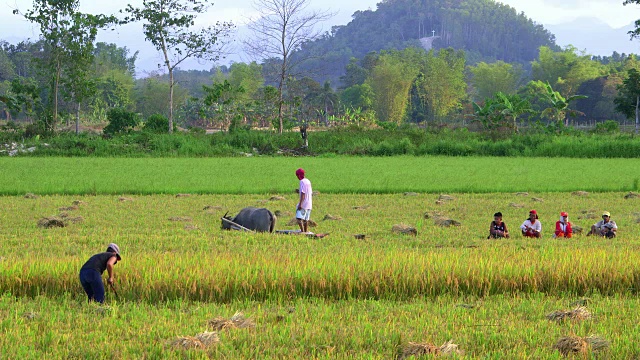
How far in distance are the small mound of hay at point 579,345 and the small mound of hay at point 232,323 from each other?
2463mm

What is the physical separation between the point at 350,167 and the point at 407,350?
21.4 m

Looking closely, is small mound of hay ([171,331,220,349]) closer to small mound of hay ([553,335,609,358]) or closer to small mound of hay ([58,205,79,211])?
small mound of hay ([553,335,609,358])

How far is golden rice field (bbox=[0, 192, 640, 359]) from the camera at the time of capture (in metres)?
5.54

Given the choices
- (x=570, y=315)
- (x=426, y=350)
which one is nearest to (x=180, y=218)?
(x=570, y=315)

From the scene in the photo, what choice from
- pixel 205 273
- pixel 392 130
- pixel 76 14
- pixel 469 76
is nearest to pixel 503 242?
pixel 205 273

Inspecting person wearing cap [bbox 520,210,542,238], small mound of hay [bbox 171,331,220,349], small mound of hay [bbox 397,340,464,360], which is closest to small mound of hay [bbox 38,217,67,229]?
small mound of hay [bbox 171,331,220,349]

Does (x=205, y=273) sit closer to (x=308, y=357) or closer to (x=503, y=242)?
(x=308, y=357)

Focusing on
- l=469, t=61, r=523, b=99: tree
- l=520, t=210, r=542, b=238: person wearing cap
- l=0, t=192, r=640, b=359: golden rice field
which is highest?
l=469, t=61, r=523, b=99: tree

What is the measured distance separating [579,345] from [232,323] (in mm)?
2746

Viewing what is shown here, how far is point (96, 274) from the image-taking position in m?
6.75

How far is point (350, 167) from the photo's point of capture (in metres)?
26.7

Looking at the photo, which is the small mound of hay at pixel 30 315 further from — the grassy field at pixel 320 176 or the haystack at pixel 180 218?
the grassy field at pixel 320 176

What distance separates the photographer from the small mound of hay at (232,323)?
5.88 m

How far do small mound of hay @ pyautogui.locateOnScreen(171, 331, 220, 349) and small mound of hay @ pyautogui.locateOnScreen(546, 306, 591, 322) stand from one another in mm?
2988
